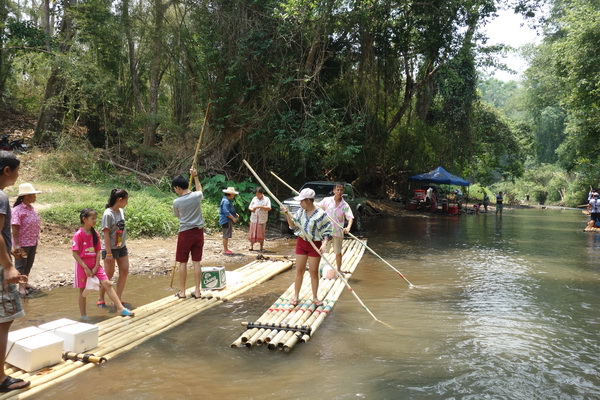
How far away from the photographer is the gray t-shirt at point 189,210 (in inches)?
255

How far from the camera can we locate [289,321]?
18.6ft

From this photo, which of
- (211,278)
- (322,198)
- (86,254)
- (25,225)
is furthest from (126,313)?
(322,198)

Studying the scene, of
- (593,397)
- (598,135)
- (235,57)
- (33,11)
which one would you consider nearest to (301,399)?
(593,397)

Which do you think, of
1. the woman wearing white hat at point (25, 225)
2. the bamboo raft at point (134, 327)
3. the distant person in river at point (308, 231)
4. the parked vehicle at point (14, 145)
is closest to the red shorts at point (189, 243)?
the bamboo raft at point (134, 327)

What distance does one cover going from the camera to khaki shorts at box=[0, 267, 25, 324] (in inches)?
142

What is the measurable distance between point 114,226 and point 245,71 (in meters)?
11.4

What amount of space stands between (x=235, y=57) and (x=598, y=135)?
761 inches

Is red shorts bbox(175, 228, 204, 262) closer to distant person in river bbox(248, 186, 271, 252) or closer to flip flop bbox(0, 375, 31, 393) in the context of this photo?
flip flop bbox(0, 375, 31, 393)

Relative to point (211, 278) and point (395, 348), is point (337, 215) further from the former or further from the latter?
point (395, 348)

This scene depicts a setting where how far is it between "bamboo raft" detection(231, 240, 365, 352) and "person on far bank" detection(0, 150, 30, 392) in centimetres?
215

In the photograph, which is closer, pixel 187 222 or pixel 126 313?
pixel 126 313

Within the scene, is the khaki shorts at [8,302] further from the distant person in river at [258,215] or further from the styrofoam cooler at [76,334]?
the distant person in river at [258,215]

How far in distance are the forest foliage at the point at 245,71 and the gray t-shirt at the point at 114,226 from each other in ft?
28.3

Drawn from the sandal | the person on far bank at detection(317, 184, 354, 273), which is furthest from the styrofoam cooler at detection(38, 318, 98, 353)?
the person on far bank at detection(317, 184, 354, 273)
